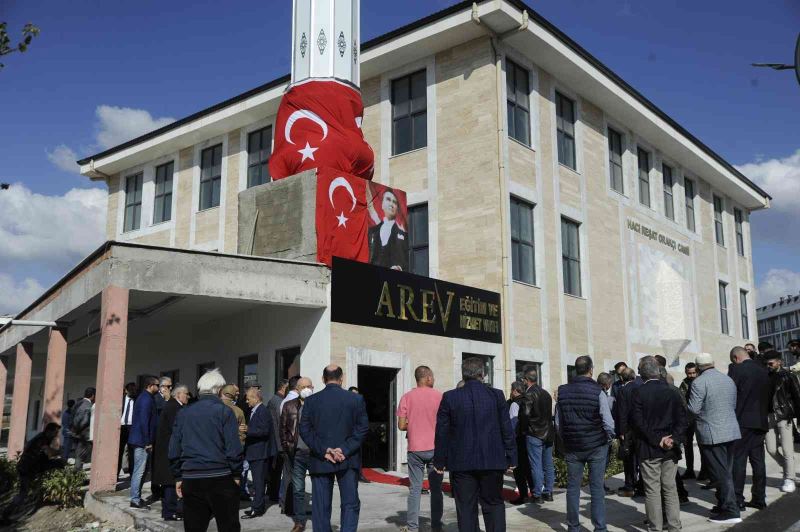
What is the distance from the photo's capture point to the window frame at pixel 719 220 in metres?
30.5

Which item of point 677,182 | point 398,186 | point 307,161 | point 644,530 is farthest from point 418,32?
point 644,530

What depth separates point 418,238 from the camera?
786 inches

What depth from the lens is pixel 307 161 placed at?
51.5 ft

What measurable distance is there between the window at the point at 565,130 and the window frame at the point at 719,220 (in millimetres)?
11270

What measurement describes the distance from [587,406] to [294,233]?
853 cm

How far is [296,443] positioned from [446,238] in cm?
1084

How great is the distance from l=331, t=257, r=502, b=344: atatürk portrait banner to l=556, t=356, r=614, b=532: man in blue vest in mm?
6786

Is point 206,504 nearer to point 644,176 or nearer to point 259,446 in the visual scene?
point 259,446

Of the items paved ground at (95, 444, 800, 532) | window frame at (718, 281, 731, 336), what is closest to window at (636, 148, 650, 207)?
window frame at (718, 281, 731, 336)

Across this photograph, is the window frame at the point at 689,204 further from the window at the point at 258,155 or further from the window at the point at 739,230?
the window at the point at 258,155

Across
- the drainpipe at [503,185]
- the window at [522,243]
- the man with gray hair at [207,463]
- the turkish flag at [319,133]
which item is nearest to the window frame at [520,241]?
the window at [522,243]

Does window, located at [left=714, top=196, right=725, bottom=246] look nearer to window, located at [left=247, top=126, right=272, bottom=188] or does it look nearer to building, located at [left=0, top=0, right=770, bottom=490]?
building, located at [left=0, top=0, right=770, bottom=490]

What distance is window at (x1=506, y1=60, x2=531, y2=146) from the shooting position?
64.4ft

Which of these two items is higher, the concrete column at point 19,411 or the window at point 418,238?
the window at point 418,238
